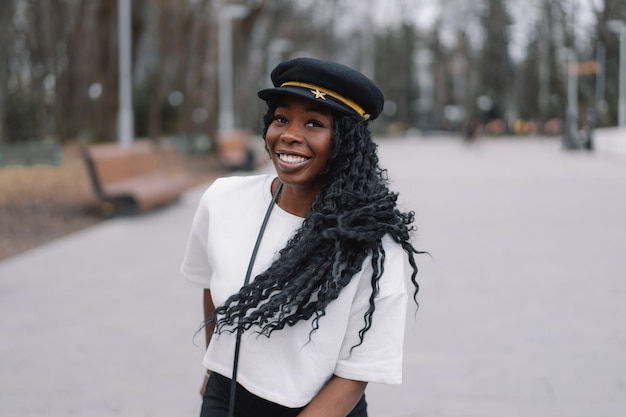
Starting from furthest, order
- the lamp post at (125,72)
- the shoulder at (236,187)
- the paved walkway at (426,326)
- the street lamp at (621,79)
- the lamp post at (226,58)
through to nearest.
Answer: the street lamp at (621,79)
the lamp post at (226,58)
the lamp post at (125,72)
the paved walkway at (426,326)
the shoulder at (236,187)

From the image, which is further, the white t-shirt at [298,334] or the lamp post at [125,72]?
the lamp post at [125,72]

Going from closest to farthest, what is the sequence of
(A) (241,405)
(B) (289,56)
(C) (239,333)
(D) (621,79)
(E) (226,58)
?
1. (C) (239,333)
2. (A) (241,405)
3. (E) (226,58)
4. (D) (621,79)
5. (B) (289,56)

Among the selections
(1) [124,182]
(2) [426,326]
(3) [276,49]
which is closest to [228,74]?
(3) [276,49]

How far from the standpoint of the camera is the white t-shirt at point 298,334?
7.54 feet

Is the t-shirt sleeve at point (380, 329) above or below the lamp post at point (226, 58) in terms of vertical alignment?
below

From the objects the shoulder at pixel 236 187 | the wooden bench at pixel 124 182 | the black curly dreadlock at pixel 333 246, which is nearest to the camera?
the black curly dreadlock at pixel 333 246

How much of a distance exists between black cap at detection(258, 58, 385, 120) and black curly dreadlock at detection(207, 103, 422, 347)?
0.05 m

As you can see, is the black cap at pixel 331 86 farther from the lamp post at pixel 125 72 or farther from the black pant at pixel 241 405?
the lamp post at pixel 125 72

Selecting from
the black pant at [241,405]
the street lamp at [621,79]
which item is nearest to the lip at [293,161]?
the black pant at [241,405]

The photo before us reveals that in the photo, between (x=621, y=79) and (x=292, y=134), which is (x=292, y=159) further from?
(x=621, y=79)

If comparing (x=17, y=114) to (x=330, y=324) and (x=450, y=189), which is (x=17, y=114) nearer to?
(x=450, y=189)

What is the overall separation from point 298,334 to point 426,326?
439 cm

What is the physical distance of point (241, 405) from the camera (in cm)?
247

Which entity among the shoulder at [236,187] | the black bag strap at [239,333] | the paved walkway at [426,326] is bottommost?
the paved walkway at [426,326]
